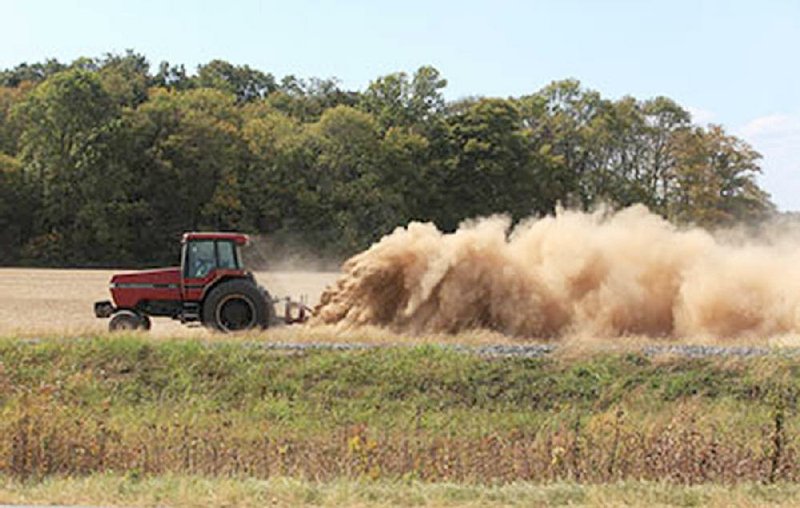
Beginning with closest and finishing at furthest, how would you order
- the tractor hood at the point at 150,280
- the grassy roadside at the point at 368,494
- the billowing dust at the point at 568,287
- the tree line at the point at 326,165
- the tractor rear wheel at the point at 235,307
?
the grassy roadside at the point at 368,494 < the tractor rear wheel at the point at 235,307 < the tractor hood at the point at 150,280 < the billowing dust at the point at 568,287 < the tree line at the point at 326,165

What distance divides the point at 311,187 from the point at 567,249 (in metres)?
54.6

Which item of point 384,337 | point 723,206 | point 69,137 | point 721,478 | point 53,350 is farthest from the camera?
point 723,206

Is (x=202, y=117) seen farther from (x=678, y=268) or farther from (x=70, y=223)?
(x=678, y=268)

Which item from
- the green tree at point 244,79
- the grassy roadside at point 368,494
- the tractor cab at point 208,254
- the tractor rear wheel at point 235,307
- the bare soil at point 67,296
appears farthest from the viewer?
the green tree at point 244,79

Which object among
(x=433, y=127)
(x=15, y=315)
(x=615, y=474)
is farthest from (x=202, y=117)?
(x=615, y=474)

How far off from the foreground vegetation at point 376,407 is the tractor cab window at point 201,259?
2511 millimetres

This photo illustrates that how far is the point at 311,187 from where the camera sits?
78938 millimetres

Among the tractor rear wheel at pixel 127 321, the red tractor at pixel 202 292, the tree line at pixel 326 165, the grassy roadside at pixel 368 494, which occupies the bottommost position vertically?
the grassy roadside at pixel 368 494

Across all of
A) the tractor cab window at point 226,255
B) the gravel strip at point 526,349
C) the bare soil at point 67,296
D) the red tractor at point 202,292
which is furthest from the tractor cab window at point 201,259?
the gravel strip at point 526,349

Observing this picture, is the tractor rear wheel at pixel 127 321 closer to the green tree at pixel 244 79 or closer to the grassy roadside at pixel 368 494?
the grassy roadside at pixel 368 494

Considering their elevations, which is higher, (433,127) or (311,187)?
(433,127)

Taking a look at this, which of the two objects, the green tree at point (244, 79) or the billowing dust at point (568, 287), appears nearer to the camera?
Result: the billowing dust at point (568, 287)

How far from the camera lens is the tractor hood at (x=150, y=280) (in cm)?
2469

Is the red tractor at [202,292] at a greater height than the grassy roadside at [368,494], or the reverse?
the red tractor at [202,292]
